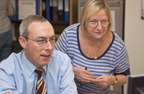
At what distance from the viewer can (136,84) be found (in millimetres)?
834

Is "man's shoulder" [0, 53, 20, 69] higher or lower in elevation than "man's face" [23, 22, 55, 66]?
lower

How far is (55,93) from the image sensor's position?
4.95ft

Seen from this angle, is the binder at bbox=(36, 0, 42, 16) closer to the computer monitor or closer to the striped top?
the striped top

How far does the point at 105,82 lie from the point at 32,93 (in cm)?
52

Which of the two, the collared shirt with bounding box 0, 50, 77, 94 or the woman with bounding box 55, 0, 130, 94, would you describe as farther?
the woman with bounding box 55, 0, 130, 94

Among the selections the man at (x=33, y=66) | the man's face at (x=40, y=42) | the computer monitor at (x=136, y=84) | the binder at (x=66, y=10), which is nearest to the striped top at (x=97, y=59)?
the man at (x=33, y=66)

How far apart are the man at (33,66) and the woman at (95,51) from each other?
239mm

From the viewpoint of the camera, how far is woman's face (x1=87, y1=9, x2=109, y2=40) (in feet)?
5.41

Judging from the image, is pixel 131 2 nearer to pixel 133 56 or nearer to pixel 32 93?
pixel 133 56

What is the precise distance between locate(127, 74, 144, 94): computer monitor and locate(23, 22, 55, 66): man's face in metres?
0.65

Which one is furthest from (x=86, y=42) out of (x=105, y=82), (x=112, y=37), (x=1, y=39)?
(x=1, y=39)

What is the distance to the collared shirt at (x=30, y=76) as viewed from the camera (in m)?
1.40

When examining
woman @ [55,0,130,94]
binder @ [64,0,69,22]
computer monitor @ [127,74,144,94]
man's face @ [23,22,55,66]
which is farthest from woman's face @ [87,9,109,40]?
binder @ [64,0,69,22]

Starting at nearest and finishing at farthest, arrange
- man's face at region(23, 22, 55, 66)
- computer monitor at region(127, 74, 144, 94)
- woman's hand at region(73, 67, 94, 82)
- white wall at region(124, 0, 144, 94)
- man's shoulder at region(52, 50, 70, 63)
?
computer monitor at region(127, 74, 144, 94), man's face at region(23, 22, 55, 66), man's shoulder at region(52, 50, 70, 63), woman's hand at region(73, 67, 94, 82), white wall at region(124, 0, 144, 94)
